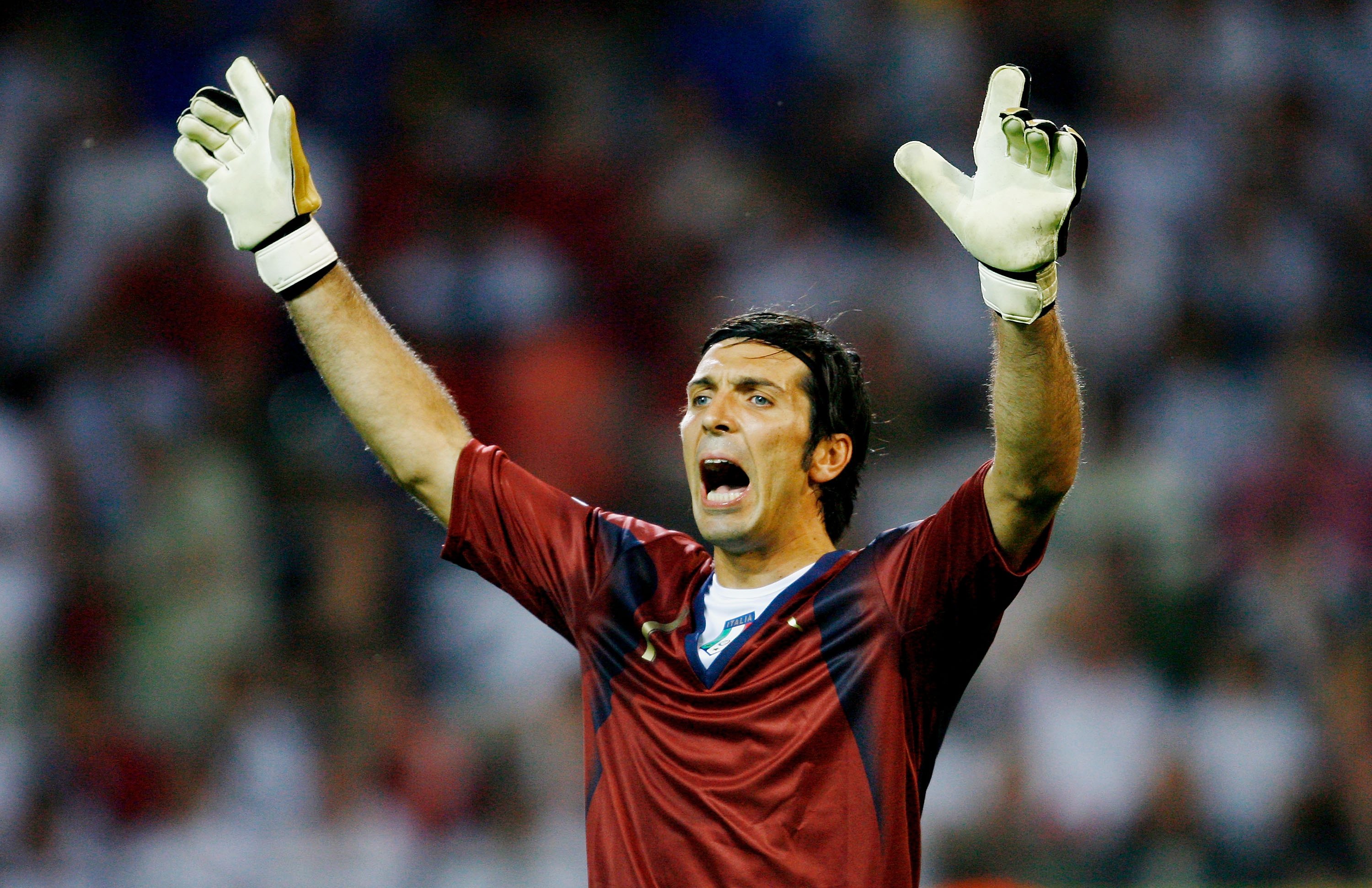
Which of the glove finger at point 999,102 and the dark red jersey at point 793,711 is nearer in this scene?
the glove finger at point 999,102

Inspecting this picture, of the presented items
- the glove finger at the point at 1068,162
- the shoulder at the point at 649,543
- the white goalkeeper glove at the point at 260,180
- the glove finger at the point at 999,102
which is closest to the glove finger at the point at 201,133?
the white goalkeeper glove at the point at 260,180

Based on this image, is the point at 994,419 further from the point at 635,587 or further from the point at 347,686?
the point at 347,686

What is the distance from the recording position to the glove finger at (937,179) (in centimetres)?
268

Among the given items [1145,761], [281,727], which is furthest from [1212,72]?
[281,727]

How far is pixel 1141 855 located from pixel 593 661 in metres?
3.34

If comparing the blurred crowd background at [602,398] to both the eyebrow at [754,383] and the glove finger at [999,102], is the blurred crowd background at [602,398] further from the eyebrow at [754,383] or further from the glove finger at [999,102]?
the glove finger at [999,102]

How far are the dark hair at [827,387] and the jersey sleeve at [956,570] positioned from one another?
470mm

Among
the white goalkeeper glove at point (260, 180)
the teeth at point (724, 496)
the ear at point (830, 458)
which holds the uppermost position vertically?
the white goalkeeper glove at point (260, 180)

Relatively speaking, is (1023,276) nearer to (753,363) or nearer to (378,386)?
(753,363)

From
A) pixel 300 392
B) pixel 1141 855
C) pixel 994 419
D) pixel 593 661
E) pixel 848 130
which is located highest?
pixel 848 130

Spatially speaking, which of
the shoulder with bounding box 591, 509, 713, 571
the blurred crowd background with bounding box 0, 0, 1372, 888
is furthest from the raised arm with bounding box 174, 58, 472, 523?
the blurred crowd background with bounding box 0, 0, 1372, 888

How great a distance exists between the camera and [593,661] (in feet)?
10.4

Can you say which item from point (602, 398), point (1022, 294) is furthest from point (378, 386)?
point (602, 398)

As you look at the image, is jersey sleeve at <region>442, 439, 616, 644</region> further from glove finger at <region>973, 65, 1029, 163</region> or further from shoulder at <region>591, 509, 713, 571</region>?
glove finger at <region>973, 65, 1029, 163</region>
